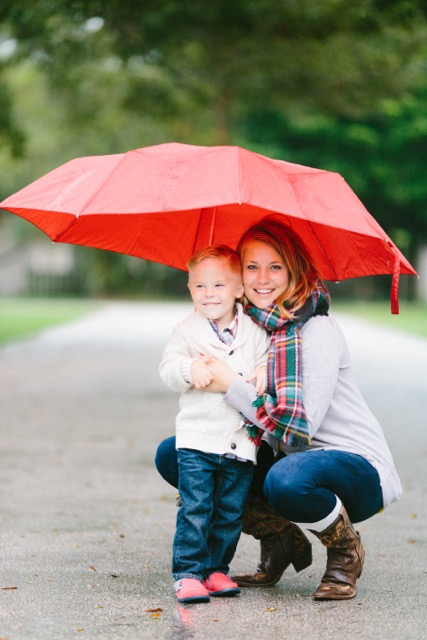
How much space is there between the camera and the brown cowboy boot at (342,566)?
13.6 ft

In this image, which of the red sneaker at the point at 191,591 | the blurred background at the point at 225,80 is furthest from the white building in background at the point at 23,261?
the red sneaker at the point at 191,591

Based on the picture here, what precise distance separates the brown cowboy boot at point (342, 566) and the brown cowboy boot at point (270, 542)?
28 centimetres

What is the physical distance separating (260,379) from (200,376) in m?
0.24

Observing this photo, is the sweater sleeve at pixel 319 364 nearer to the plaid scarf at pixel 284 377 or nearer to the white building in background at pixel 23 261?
the plaid scarf at pixel 284 377

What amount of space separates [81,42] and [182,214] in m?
14.5

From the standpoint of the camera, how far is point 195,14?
14922 millimetres

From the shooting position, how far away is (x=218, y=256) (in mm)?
4191

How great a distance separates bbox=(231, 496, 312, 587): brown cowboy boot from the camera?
4.42 metres

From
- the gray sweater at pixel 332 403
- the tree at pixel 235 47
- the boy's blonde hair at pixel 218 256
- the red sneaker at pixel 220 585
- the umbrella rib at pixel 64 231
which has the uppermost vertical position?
the tree at pixel 235 47

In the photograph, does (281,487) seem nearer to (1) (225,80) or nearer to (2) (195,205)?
(2) (195,205)

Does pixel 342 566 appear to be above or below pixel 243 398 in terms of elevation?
below

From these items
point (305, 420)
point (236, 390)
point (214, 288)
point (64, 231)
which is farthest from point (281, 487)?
point (64, 231)

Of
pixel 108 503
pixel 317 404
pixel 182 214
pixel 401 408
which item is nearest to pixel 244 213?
pixel 182 214

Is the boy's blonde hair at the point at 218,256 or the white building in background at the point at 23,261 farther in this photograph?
the white building in background at the point at 23,261
